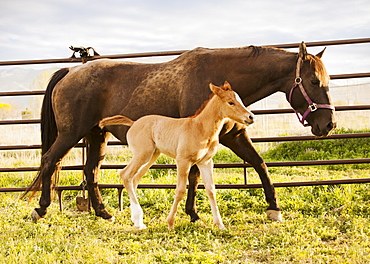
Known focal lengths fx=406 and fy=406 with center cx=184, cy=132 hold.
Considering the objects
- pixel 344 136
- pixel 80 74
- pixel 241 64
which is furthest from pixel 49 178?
pixel 344 136

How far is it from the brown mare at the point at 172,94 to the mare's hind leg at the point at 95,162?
1cm

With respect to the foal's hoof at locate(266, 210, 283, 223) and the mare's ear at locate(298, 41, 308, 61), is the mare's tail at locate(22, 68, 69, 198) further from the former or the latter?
the mare's ear at locate(298, 41, 308, 61)

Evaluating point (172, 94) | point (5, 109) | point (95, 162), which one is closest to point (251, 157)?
point (172, 94)

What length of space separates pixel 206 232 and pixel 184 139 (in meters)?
0.97

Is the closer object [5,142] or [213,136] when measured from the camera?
[213,136]

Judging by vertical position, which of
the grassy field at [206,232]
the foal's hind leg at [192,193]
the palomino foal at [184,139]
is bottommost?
the grassy field at [206,232]

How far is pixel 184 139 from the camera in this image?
13.4ft

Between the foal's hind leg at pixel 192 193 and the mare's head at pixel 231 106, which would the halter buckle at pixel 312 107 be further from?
the foal's hind leg at pixel 192 193

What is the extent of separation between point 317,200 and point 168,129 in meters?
2.55

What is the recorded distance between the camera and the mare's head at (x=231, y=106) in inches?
153

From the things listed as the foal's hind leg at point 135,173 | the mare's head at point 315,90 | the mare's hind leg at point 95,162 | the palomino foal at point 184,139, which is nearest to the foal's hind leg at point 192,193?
the palomino foal at point 184,139

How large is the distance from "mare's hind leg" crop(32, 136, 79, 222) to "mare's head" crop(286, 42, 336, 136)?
2775 mm

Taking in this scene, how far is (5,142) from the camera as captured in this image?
37.6ft

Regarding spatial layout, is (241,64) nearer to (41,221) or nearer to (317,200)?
(317,200)
